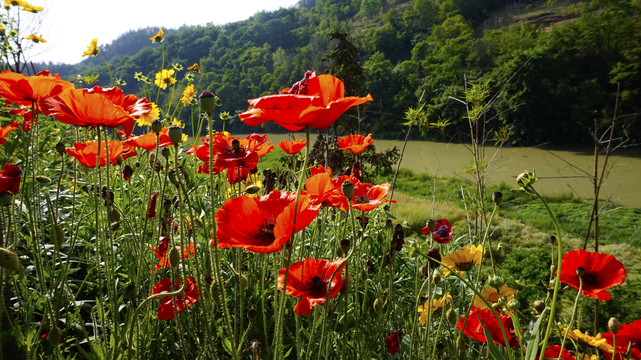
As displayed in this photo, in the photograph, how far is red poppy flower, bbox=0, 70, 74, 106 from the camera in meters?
0.79

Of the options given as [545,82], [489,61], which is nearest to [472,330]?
[545,82]

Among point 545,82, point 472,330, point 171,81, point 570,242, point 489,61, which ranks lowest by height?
point 570,242

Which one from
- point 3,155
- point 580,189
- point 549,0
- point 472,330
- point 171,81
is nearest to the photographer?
point 472,330

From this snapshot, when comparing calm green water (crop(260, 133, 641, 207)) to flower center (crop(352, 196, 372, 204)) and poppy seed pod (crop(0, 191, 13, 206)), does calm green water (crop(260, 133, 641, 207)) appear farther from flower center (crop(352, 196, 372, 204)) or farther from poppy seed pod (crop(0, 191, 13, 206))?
poppy seed pod (crop(0, 191, 13, 206))

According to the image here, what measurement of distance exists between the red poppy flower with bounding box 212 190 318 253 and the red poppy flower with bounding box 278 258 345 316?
0.30ft

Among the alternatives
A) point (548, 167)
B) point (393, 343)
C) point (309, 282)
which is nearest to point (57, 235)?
point (309, 282)

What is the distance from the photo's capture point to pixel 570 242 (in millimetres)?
4562

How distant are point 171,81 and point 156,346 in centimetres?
246

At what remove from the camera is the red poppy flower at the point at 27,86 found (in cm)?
79

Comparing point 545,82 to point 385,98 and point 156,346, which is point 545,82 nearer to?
point 385,98

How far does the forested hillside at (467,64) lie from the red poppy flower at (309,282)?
118cm

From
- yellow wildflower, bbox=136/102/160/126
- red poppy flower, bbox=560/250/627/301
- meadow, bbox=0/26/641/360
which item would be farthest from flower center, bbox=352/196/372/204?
yellow wildflower, bbox=136/102/160/126

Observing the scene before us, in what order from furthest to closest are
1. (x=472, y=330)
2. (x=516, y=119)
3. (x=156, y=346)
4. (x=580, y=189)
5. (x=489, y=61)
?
(x=489, y=61), (x=516, y=119), (x=580, y=189), (x=156, y=346), (x=472, y=330)

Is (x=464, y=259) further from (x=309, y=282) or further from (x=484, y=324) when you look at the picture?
(x=309, y=282)
